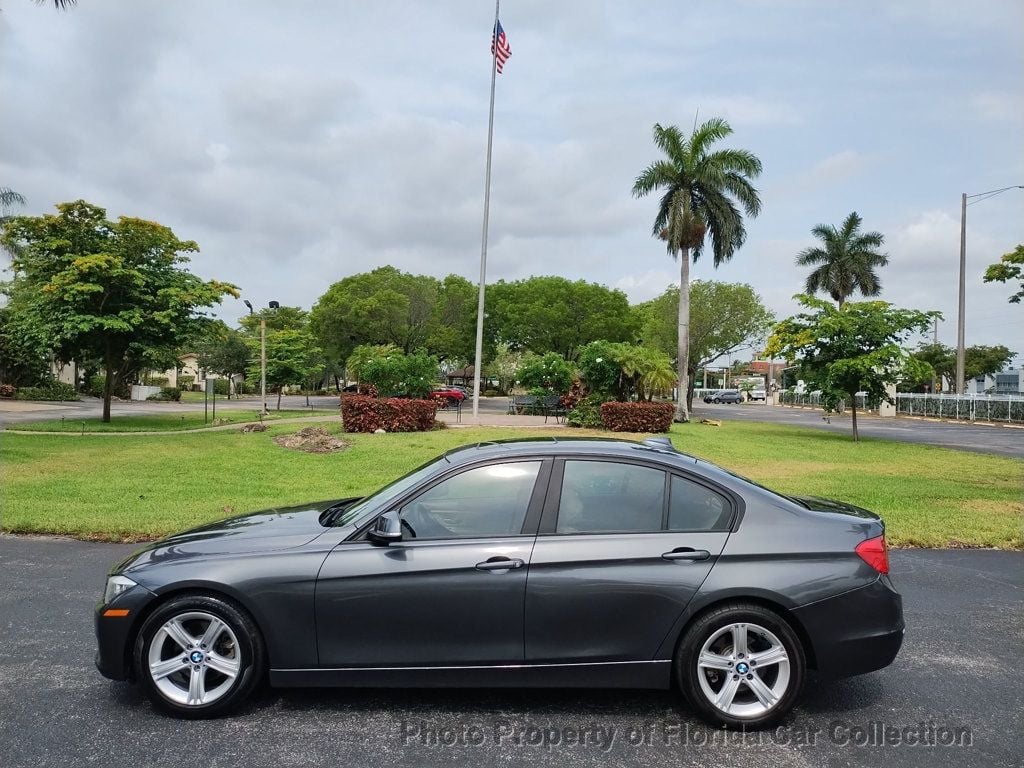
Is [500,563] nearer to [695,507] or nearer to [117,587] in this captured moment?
[695,507]

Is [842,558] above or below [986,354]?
below

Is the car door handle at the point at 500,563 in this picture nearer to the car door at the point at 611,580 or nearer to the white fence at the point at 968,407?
the car door at the point at 611,580

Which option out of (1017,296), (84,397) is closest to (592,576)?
(1017,296)

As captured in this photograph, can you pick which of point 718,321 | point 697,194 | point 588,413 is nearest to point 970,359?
point 718,321

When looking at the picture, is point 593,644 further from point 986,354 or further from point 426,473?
point 986,354

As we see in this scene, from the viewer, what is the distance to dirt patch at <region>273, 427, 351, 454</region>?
17453mm

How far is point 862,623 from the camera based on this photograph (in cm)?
355

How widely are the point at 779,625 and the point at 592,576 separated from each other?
947 millimetres

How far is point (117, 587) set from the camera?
3609mm

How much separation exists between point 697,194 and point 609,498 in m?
30.4

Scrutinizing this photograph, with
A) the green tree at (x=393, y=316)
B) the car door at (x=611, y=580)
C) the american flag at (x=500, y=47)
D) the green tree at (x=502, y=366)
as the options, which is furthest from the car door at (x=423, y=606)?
the green tree at (x=502, y=366)

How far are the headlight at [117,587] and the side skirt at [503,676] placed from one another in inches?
33.9

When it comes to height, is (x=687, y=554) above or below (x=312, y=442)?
above

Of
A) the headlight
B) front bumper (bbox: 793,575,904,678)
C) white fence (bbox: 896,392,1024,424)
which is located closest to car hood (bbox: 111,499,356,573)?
the headlight
